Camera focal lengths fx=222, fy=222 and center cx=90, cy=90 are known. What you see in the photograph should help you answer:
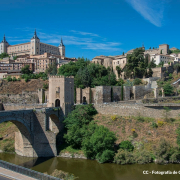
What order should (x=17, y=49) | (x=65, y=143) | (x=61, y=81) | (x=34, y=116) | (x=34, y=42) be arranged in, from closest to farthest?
(x=34, y=116), (x=65, y=143), (x=61, y=81), (x=34, y=42), (x=17, y=49)

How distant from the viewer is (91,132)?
25.7m

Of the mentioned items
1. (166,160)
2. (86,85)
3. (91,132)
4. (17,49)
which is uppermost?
(17,49)

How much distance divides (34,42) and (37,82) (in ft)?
158

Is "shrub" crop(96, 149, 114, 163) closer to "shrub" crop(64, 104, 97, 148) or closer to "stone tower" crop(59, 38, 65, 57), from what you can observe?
"shrub" crop(64, 104, 97, 148)

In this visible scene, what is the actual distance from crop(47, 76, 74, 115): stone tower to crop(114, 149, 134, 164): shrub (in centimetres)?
1012

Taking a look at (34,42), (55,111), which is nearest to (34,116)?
(55,111)

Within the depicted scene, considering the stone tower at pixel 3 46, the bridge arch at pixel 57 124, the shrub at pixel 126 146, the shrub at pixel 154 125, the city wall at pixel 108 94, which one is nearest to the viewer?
the shrub at pixel 126 146

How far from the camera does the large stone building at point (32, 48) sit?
97.2 m

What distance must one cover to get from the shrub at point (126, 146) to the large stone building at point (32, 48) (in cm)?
7982

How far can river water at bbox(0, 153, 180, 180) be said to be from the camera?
19.5 meters

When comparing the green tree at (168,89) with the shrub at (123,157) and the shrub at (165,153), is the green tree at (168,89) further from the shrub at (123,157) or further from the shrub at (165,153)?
the shrub at (123,157)

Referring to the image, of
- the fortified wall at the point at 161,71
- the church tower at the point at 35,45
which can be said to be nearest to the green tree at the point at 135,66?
the fortified wall at the point at 161,71

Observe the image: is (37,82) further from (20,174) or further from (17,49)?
(17,49)

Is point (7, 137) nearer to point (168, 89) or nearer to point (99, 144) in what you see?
point (99, 144)
